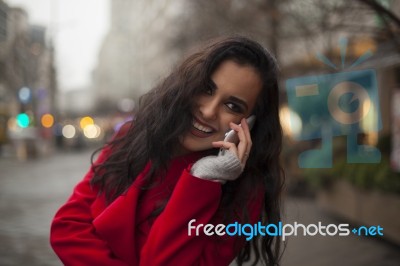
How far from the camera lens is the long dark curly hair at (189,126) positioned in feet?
5.16

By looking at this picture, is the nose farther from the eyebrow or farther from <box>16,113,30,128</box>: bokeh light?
<box>16,113,30,128</box>: bokeh light

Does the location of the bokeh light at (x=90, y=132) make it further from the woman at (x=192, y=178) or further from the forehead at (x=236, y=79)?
the forehead at (x=236, y=79)

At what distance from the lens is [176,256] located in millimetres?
1479

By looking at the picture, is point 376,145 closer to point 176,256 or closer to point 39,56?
point 176,256

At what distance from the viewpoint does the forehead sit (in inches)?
60.7

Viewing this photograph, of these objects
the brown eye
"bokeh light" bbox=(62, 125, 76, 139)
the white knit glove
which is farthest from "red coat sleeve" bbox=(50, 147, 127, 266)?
"bokeh light" bbox=(62, 125, 76, 139)

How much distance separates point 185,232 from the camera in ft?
4.94

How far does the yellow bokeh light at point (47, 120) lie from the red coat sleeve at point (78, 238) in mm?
28206

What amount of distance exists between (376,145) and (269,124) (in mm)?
7209

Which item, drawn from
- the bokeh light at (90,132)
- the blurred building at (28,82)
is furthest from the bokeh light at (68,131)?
the blurred building at (28,82)

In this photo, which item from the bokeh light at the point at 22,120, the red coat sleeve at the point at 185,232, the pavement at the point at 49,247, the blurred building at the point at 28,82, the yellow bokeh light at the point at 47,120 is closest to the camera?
the red coat sleeve at the point at 185,232

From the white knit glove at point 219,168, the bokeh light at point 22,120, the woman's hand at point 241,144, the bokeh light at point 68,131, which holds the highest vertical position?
the woman's hand at point 241,144

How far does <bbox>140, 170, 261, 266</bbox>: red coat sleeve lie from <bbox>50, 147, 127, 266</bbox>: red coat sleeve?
15 cm

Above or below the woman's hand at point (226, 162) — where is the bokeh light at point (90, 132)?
below
